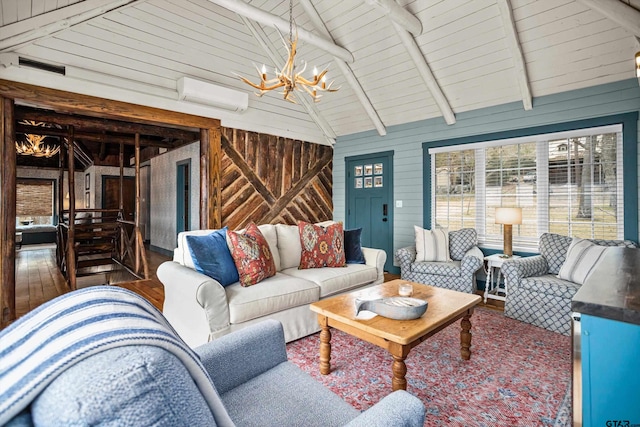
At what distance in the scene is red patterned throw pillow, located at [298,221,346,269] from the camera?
3.46 m

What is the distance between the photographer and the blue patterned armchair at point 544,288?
10.0 ft

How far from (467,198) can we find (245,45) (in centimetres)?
405

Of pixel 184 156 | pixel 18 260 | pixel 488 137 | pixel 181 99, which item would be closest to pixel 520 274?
pixel 488 137

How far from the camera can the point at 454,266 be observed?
163 inches

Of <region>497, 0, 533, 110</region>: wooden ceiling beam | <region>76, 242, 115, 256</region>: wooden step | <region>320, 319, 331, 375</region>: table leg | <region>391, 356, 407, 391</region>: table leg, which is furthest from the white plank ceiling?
<region>391, 356, 407, 391</region>: table leg

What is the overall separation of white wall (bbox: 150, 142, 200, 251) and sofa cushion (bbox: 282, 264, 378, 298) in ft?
10.4

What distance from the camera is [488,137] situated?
4.59 metres

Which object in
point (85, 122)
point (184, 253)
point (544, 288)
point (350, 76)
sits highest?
point (350, 76)

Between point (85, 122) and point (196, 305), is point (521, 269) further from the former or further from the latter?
point (85, 122)

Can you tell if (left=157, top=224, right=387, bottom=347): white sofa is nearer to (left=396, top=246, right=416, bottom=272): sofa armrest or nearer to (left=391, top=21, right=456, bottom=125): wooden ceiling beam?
(left=396, top=246, right=416, bottom=272): sofa armrest

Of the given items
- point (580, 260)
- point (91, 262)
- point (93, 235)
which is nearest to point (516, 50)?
point (580, 260)

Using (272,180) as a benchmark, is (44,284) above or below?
below

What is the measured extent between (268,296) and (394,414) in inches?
72.6

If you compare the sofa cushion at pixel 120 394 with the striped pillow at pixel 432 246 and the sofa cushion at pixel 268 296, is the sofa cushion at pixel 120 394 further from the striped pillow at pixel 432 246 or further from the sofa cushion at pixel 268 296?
the striped pillow at pixel 432 246
